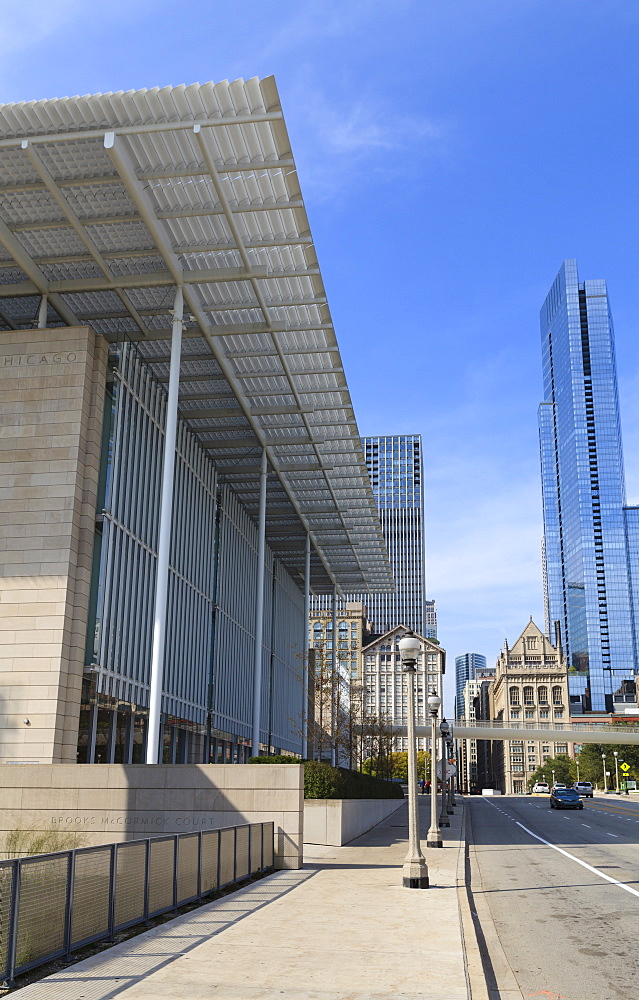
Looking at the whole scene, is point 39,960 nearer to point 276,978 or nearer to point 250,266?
point 276,978

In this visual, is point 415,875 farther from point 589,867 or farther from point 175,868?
point 589,867

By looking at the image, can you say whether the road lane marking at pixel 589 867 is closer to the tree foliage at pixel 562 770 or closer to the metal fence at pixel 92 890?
the metal fence at pixel 92 890

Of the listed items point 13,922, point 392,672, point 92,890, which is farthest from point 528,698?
point 13,922

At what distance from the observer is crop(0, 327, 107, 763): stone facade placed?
81.3 ft

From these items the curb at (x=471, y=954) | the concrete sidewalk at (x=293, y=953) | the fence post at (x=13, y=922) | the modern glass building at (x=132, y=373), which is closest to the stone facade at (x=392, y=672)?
the modern glass building at (x=132, y=373)

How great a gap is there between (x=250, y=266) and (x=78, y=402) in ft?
22.1

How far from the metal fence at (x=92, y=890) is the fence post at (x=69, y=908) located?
0.04 ft

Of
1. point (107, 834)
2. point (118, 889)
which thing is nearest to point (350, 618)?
point (107, 834)

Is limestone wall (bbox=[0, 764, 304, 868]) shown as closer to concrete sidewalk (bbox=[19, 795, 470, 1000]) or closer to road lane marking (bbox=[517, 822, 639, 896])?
concrete sidewalk (bbox=[19, 795, 470, 1000])

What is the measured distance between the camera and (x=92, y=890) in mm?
10242

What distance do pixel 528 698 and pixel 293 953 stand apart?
178 m

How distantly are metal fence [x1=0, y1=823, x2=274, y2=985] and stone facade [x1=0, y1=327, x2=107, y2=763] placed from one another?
11.3 m

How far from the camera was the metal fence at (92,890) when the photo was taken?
8531 mm

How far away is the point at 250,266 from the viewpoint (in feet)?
87.5
